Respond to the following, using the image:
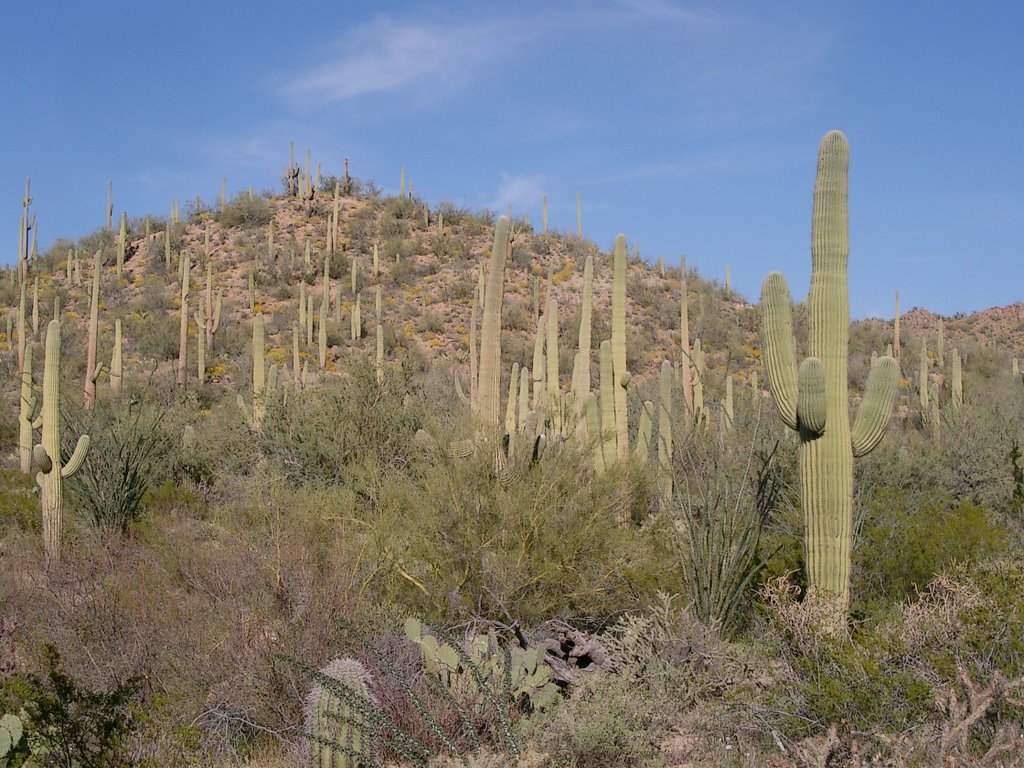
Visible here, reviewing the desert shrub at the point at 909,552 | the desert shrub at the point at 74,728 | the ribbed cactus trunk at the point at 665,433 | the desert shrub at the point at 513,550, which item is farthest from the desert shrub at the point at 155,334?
the desert shrub at the point at 909,552

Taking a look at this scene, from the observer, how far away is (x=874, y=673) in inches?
200

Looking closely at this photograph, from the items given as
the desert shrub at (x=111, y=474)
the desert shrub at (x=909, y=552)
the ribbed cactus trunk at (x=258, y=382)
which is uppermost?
the ribbed cactus trunk at (x=258, y=382)

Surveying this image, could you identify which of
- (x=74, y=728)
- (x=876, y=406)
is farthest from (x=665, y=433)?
(x=74, y=728)

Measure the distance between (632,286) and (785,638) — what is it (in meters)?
31.8

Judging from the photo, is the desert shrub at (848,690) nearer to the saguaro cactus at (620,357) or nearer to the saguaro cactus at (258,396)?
the saguaro cactus at (620,357)

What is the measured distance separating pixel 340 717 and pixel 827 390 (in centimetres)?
430

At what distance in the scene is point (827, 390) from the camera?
23.3 feet

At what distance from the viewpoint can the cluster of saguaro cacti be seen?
5039 millimetres

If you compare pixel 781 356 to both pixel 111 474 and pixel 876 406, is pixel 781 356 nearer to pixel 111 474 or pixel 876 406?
pixel 876 406

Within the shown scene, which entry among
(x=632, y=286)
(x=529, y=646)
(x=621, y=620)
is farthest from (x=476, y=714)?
(x=632, y=286)

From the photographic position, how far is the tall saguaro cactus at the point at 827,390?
22.9 ft

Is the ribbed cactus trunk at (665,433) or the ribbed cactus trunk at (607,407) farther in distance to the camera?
the ribbed cactus trunk at (607,407)

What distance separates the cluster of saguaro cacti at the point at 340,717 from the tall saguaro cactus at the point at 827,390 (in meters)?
3.43

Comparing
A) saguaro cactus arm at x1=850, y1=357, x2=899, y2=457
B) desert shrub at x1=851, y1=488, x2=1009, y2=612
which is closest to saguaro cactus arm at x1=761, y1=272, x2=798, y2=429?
saguaro cactus arm at x1=850, y1=357, x2=899, y2=457
